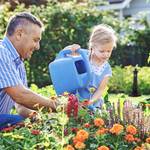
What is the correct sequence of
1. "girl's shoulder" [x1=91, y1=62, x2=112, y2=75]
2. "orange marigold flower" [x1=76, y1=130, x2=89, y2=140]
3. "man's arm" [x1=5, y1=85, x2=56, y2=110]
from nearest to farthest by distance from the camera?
"orange marigold flower" [x1=76, y1=130, x2=89, y2=140] → "man's arm" [x1=5, y1=85, x2=56, y2=110] → "girl's shoulder" [x1=91, y1=62, x2=112, y2=75]

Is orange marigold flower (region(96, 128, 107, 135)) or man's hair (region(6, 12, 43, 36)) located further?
man's hair (region(6, 12, 43, 36))

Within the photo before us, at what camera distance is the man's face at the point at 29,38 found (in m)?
4.37

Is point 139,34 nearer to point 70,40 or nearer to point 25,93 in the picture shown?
point 70,40

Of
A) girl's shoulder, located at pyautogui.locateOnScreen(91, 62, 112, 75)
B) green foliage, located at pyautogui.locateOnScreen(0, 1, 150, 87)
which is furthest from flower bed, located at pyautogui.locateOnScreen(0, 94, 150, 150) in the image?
green foliage, located at pyautogui.locateOnScreen(0, 1, 150, 87)

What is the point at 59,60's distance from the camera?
511 cm

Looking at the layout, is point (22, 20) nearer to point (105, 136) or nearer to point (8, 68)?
point (8, 68)

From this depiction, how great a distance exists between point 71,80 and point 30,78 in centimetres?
956

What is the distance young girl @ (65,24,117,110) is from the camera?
5.21 meters

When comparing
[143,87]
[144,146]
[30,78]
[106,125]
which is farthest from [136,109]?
[30,78]

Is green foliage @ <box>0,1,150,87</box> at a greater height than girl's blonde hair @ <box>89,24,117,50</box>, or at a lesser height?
lesser

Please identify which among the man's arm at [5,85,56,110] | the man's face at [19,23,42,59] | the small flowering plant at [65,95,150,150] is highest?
the man's face at [19,23,42,59]

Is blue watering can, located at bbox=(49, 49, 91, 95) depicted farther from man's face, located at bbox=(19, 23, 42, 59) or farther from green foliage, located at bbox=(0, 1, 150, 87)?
green foliage, located at bbox=(0, 1, 150, 87)

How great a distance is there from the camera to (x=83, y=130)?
3594mm

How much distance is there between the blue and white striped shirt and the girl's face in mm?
910
